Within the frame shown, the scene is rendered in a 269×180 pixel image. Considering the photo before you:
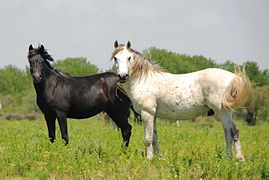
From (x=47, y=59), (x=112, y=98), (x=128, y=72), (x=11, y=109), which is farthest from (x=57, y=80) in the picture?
(x=11, y=109)

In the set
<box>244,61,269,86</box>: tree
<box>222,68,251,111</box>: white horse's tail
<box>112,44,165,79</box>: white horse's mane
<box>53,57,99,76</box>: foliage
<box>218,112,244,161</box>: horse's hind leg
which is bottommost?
<box>218,112,244,161</box>: horse's hind leg

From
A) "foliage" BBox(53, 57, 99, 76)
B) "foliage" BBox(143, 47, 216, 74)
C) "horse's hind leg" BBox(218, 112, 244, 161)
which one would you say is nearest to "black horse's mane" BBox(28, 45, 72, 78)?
"horse's hind leg" BBox(218, 112, 244, 161)

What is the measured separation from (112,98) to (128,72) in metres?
2.59

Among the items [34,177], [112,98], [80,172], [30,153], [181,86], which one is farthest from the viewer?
[112,98]

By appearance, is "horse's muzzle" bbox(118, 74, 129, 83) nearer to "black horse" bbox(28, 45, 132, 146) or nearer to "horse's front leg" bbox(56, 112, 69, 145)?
"black horse" bbox(28, 45, 132, 146)

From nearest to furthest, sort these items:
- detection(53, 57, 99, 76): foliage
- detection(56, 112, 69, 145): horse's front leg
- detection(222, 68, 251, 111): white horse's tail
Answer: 1. detection(222, 68, 251, 111): white horse's tail
2. detection(56, 112, 69, 145): horse's front leg
3. detection(53, 57, 99, 76): foliage

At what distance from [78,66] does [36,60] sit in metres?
75.7

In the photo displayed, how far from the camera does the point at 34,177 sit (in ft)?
20.1

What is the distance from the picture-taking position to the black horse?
10258 mm

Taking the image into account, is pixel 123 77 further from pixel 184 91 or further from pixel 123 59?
pixel 184 91

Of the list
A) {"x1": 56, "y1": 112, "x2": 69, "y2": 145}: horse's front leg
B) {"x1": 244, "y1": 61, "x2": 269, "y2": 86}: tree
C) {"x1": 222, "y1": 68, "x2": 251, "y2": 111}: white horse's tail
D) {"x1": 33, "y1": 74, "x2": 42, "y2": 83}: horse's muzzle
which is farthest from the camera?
{"x1": 244, "y1": 61, "x2": 269, "y2": 86}: tree

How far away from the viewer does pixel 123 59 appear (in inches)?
339

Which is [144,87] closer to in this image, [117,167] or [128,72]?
[128,72]

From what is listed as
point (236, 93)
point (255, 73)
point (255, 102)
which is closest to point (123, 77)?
point (236, 93)
